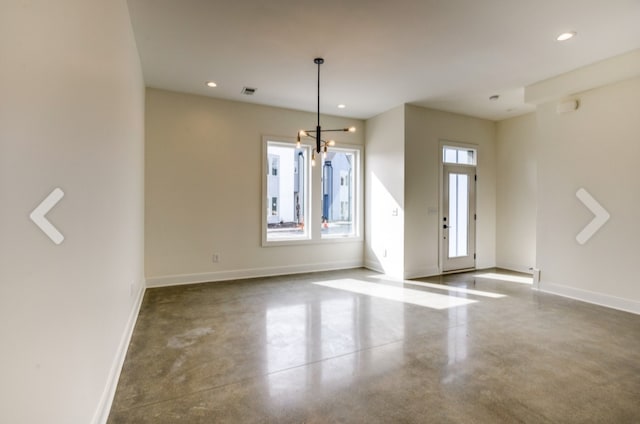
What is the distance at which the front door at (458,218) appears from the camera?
6203mm

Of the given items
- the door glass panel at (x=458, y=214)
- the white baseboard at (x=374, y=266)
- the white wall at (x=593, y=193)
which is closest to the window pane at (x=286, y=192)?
the white baseboard at (x=374, y=266)

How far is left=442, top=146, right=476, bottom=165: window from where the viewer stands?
620 centimetres

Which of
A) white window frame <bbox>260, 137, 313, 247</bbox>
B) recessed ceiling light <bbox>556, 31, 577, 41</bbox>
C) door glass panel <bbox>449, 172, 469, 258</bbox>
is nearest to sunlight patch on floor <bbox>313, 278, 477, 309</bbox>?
white window frame <bbox>260, 137, 313, 247</bbox>

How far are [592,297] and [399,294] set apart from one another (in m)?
2.51

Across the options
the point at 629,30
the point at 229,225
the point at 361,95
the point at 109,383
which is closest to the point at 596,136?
the point at 629,30

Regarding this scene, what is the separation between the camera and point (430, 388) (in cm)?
234

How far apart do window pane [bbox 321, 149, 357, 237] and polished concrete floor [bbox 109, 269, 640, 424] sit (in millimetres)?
2208

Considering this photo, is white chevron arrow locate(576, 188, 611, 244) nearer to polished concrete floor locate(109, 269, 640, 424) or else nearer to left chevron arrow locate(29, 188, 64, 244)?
polished concrete floor locate(109, 269, 640, 424)

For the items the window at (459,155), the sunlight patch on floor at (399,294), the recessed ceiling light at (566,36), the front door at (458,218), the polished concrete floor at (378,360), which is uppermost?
the recessed ceiling light at (566,36)

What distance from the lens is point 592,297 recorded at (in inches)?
169

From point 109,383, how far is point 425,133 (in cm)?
564

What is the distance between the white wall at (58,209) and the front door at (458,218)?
5.52m

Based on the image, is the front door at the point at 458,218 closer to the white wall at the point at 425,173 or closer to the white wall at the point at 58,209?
the white wall at the point at 425,173

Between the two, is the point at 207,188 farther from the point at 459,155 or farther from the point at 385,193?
the point at 459,155
